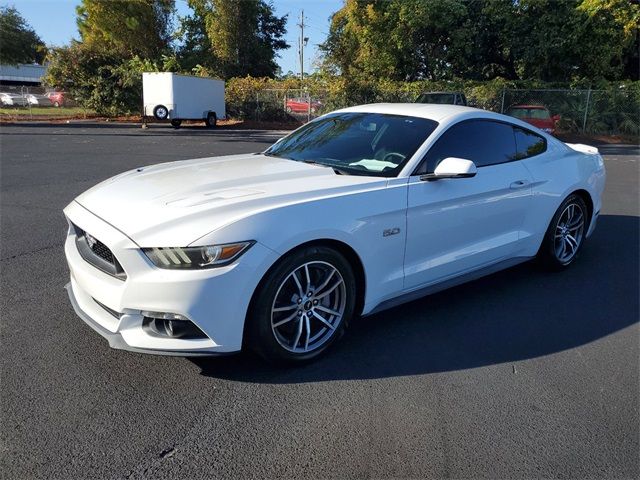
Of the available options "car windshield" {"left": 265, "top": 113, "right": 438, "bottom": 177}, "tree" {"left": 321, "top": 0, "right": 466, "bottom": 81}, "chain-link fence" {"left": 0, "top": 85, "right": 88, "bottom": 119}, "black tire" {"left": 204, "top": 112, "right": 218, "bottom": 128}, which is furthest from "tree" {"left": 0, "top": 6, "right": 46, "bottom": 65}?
"car windshield" {"left": 265, "top": 113, "right": 438, "bottom": 177}

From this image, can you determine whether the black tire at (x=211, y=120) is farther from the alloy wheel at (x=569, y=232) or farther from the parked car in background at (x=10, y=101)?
the alloy wheel at (x=569, y=232)

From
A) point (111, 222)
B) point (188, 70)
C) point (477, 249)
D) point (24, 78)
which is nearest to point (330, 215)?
point (111, 222)

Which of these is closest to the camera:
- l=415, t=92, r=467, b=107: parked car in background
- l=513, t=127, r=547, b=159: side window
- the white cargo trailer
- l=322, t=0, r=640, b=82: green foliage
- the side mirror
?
the side mirror

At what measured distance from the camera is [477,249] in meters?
4.03

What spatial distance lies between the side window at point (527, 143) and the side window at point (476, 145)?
0.24 feet

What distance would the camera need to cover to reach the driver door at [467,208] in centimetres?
356

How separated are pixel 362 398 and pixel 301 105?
29499mm

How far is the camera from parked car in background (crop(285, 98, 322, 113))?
2964 cm

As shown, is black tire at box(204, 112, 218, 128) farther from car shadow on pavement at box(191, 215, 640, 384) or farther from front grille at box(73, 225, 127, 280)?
front grille at box(73, 225, 127, 280)

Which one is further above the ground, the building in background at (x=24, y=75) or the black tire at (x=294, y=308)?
the building in background at (x=24, y=75)

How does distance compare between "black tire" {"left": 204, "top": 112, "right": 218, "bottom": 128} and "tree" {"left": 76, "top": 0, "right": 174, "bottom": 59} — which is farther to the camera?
"tree" {"left": 76, "top": 0, "right": 174, "bottom": 59}

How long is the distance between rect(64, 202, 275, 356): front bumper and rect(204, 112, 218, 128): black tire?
27220mm

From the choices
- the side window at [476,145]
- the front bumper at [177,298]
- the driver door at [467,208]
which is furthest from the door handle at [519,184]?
the front bumper at [177,298]

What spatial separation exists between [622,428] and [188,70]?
3816cm
